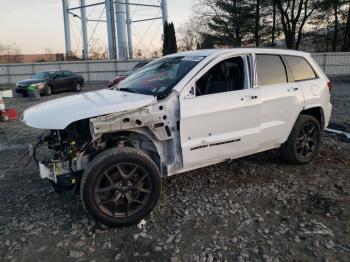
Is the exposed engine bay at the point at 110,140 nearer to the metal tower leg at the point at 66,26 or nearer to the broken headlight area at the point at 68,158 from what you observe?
the broken headlight area at the point at 68,158

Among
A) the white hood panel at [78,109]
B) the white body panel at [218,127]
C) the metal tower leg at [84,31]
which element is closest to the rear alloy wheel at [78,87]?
the metal tower leg at [84,31]

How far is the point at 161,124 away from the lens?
13.1 ft

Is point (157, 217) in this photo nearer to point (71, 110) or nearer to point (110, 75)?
point (71, 110)

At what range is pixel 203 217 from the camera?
4.03 meters

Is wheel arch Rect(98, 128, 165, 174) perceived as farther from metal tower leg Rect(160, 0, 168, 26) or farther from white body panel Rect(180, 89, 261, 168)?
metal tower leg Rect(160, 0, 168, 26)

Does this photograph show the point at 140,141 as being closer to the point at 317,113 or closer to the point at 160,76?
the point at 160,76

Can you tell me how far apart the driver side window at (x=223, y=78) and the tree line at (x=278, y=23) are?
102ft

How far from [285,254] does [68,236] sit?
2.20 m

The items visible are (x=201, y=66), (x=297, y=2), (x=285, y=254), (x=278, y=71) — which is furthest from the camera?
(x=297, y=2)

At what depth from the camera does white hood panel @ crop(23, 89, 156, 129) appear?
3.61 metres

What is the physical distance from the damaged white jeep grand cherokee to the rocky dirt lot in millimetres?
351

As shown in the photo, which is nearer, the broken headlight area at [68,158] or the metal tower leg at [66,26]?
the broken headlight area at [68,158]

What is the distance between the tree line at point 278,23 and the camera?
33719 mm

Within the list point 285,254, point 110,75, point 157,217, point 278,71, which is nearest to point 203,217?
point 157,217
